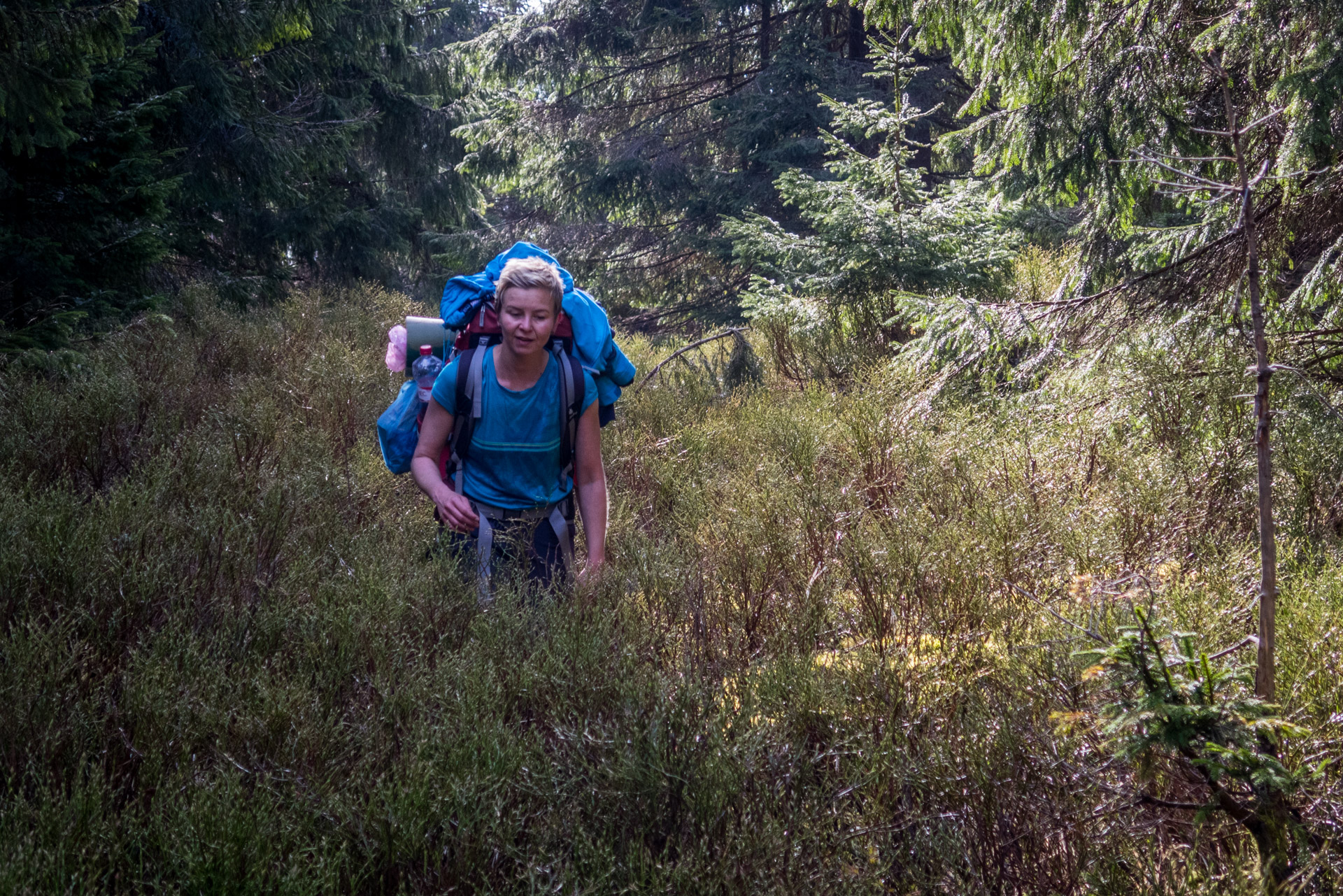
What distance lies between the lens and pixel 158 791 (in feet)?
6.35

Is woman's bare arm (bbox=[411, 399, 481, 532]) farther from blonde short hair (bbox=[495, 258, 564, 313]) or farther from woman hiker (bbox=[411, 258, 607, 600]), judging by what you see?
blonde short hair (bbox=[495, 258, 564, 313])

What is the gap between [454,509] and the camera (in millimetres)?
3217

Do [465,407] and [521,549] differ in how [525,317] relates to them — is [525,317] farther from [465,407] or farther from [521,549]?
[521,549]

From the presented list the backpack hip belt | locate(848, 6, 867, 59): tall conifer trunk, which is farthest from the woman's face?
locate(848, 6, 867, 59): tall conifer trunk

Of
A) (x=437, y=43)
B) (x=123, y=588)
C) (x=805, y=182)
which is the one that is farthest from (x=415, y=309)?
(x=437, y=43)

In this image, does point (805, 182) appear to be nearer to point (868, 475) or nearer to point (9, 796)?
point (868, 475)

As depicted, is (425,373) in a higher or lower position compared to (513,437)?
higher

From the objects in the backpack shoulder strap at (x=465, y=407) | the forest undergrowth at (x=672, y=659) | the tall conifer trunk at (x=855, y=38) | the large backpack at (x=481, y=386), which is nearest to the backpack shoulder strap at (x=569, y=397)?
the large backpack at (x=481, y=386)

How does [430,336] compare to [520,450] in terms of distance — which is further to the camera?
[430,336]

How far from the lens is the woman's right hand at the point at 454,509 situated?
3209 millimetres

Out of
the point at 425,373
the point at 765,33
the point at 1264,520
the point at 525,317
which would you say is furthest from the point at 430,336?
the point at 765,33

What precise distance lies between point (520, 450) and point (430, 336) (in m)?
0.64

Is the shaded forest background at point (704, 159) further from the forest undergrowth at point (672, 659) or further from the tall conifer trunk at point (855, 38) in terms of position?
the forest undergrowth at point (672, 659)

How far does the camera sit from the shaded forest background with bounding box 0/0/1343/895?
1889 mm
